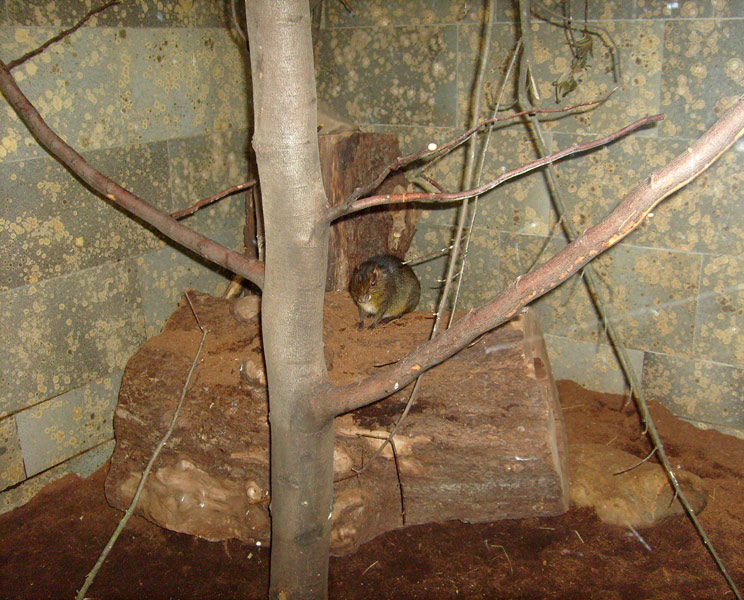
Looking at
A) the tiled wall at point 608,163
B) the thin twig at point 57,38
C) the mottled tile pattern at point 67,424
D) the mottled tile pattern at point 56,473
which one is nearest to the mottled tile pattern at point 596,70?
the tiled wall at point 608,163

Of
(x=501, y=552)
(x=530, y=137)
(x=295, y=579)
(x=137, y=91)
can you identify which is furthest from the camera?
(x=530, y=137)

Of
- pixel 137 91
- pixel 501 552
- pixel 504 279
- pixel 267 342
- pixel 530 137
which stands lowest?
pixel 501 552

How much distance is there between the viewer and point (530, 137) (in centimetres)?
389

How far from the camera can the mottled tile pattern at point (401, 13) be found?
3.85m

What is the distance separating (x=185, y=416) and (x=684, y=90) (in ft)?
9.46

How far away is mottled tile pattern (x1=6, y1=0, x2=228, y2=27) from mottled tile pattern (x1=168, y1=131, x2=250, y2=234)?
0.60 meters

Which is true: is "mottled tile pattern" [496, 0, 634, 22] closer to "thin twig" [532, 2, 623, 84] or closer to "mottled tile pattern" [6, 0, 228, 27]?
"thin twig" [532, 2, 623, 84]

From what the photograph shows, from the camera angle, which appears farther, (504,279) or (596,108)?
(504,279)

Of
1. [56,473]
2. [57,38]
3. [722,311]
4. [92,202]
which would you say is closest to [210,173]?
[92,202]

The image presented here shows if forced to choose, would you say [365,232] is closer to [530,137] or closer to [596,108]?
[530,137]


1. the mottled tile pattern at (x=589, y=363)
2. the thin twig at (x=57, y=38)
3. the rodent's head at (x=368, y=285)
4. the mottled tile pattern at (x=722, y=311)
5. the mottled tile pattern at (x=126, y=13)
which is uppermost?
the mottled tile pattern at (x=126, y=13)

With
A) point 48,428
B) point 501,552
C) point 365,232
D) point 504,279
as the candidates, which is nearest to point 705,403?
point 504,279

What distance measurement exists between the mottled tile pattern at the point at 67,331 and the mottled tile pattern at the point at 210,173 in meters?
0.52

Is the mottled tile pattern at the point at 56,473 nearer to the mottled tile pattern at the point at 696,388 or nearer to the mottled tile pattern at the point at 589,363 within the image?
the mottled tile pattern at the point at 589,363
